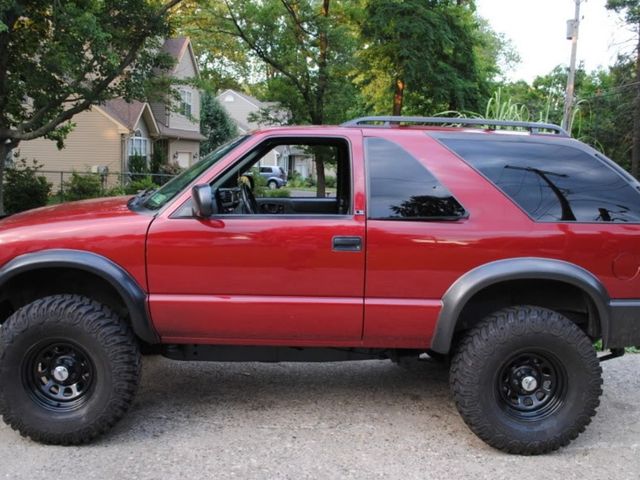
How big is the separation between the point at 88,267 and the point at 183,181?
2.68 feet

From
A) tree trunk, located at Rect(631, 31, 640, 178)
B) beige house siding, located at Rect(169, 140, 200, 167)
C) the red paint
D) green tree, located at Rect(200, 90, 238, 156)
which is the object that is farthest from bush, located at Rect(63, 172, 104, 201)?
green tree, located at Rect(200, 90, 238, 156)

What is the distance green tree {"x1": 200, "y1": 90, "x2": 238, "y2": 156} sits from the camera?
3734 centimetres

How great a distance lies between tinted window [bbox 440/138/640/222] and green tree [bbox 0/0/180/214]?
748cm

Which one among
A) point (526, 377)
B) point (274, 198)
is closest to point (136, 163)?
point (274, 198)

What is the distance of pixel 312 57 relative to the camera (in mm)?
16188

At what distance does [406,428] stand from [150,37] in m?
9.41

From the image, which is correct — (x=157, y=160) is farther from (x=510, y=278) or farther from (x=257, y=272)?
(x=510, y=278)

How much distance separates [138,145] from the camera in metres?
26.8

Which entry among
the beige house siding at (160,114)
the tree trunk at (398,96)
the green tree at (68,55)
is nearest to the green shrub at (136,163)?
the beige house siding at (160,114)

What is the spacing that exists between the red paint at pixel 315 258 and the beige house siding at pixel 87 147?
2240 centimetres

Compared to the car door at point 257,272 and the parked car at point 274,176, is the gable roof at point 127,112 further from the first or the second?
the car door at point 257,272

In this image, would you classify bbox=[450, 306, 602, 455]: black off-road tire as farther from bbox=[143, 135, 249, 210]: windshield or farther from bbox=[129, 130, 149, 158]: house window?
Result: bbox=[129, 130, 149, 158]: house window

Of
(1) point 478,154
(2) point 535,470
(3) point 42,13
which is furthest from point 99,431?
(3) point 42,13

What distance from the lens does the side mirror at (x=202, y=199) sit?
3.44 metres
